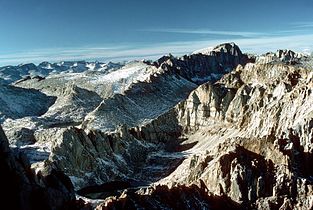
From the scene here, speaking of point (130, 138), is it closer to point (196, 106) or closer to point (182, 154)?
point (182, 154)

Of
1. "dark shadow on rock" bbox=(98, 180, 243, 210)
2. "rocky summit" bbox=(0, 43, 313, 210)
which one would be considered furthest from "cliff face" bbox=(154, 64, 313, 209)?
"dark shadow on rock" bbox=(98, 180, 243, 210)

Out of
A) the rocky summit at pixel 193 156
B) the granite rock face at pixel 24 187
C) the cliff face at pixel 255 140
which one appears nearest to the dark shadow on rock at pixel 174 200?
the rocky summit at pixel 193 156

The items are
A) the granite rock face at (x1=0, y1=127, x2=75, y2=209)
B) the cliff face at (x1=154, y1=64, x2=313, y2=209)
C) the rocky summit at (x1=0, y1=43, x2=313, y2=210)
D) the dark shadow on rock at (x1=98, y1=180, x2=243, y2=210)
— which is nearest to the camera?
the granite rock face at (x1=0, y1=127, x2=75, y2=209)

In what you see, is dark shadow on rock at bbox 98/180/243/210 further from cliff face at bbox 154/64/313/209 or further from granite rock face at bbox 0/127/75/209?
granite rock face at bbox 0/127/75/209

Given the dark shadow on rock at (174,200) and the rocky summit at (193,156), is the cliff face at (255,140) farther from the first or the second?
the dark shadow on rock at (174,200)

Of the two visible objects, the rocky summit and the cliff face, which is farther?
the cliff face

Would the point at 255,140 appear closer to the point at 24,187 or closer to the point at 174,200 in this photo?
the point at 174,200

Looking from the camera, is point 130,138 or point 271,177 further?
point 130,138

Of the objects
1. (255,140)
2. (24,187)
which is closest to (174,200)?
(24,187)

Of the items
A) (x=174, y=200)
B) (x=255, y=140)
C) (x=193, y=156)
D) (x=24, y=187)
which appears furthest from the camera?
(x=193, y=156)

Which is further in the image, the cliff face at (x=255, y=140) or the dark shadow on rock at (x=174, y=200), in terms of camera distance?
the cliff face at (x=255, y=140)

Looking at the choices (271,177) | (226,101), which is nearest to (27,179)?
(271,177)
